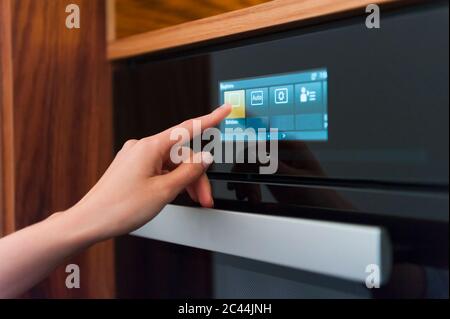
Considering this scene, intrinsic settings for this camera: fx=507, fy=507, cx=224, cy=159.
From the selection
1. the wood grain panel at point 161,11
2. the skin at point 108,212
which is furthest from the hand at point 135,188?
the wood grain panel at point 161,11

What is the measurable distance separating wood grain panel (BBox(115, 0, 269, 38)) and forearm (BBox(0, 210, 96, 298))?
0.76 feet

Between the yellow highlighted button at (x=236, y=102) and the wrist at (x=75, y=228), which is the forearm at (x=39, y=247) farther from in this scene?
the yellow highlighted button at (x=236, y=102)

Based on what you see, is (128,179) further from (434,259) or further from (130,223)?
(434,259)

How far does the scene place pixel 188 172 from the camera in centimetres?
43

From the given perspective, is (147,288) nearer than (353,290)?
No

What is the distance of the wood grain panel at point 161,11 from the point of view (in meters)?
0.49

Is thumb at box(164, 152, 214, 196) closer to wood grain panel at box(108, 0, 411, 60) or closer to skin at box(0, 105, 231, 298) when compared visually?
skin at box(0, 105, 231, 298)

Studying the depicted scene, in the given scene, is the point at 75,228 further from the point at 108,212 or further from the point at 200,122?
the point at 200,122

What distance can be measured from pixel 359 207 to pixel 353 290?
0.25 feet

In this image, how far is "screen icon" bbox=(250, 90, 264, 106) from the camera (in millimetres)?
432

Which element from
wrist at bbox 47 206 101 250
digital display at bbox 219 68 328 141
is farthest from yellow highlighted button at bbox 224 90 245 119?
wrist at bbox 47 206 101 250

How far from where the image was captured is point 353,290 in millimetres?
405

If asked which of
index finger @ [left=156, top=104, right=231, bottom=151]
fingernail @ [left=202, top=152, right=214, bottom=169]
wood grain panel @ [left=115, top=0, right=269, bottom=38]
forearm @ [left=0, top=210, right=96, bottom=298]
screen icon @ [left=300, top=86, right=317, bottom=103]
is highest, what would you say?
wood grain panel @ [left=115, top=0, right=269, bottom=38]

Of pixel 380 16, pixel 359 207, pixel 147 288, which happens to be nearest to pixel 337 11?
pixel 380 16
